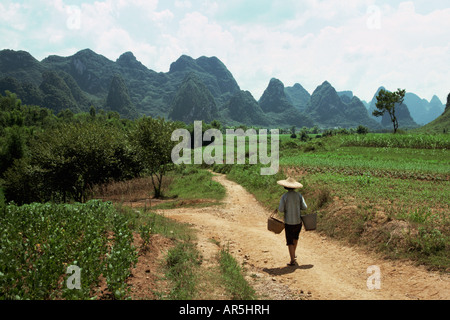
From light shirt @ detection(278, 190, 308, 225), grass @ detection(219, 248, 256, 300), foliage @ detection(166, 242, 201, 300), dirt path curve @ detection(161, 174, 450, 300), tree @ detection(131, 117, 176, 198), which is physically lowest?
dirt path curve @ detection(161, 174, 450, 300)

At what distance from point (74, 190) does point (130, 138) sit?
25.4 feet

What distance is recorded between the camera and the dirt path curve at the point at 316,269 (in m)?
6.65

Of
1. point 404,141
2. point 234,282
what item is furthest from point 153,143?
point 404,141

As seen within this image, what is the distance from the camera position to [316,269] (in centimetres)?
830

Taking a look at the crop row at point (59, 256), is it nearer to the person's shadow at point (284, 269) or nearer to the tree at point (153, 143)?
the person's shadow at point (284, 269)

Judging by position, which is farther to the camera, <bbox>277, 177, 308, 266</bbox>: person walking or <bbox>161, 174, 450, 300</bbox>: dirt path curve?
<bbox>277, 177, 308, 266</bbox>: person walking

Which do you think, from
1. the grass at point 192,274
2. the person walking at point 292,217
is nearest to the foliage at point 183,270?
the grass at point 192,274

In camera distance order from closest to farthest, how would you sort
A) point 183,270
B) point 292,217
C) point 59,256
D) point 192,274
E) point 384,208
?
point 59,256 < point 192,274 < point 183,270 < point 292,217 < point 384,208

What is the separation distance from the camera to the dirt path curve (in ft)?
21.8

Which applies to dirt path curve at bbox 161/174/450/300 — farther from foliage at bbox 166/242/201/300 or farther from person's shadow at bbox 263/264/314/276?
foliage at bbox 166/242/201/300

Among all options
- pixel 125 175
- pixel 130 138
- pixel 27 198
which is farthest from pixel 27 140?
pixel 130 138

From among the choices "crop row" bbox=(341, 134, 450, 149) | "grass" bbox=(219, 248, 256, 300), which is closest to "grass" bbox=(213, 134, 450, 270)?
"grass" bbox=(219, 248, 256, 300)

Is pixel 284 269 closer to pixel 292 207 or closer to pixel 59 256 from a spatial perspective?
pixel 292 207
